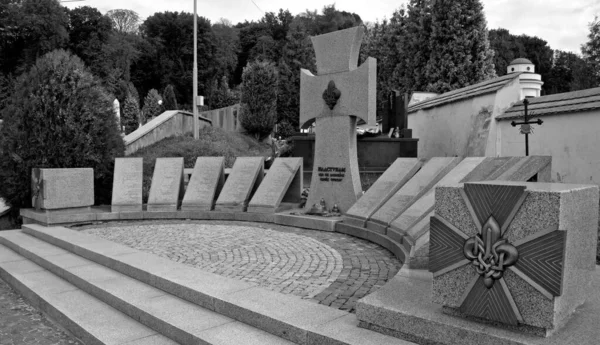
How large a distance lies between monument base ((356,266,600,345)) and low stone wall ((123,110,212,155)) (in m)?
18.4

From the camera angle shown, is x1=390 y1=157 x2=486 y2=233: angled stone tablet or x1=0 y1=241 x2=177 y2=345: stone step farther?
x1=390 y1=157 x2=486 y2=233: angled stone tablet

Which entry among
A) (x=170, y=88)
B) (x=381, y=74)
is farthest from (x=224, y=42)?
(x=381, y=74)

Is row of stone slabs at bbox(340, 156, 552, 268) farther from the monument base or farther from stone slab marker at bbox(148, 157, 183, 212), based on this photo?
stone slab marker at bbox(148, 157, 183, 212)

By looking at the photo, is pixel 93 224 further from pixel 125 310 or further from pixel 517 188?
pixel 517 188

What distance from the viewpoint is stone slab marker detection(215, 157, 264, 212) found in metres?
9.10

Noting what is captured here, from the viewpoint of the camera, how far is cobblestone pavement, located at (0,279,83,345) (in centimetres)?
411

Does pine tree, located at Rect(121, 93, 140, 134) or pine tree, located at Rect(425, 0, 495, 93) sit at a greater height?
pine tree, located at Rect(425, 0, 495, 93)

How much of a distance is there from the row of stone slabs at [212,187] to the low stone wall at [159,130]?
10964 mm

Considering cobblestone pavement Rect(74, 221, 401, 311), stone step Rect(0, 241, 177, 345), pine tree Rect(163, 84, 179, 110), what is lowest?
stone step Rect(0, 241, 177, 345)

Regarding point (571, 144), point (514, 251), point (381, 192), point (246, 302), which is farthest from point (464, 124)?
point (514, 251)

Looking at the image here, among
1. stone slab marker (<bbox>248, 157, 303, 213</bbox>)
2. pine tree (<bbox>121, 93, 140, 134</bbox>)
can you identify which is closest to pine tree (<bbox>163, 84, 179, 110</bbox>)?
pine tree (<bbox>121, 93, 140, 134</bbox>)

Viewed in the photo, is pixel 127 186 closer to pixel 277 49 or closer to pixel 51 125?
pixel 51 125

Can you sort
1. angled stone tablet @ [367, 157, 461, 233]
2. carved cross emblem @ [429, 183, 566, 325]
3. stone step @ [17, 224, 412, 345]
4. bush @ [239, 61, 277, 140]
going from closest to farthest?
carved cross emblem @ [429, 183, 566, 325] < stone step @ [17, 224, 412, 345] < angled stone tablet @ [367, 157, 461, 233] < bush @ [239, 61, 277, 140]

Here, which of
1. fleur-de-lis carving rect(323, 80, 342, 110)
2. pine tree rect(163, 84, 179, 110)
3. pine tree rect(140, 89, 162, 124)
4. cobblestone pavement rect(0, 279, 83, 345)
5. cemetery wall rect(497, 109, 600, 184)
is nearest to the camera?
cobblestone pavement rect(0, 279, 83, 345)
